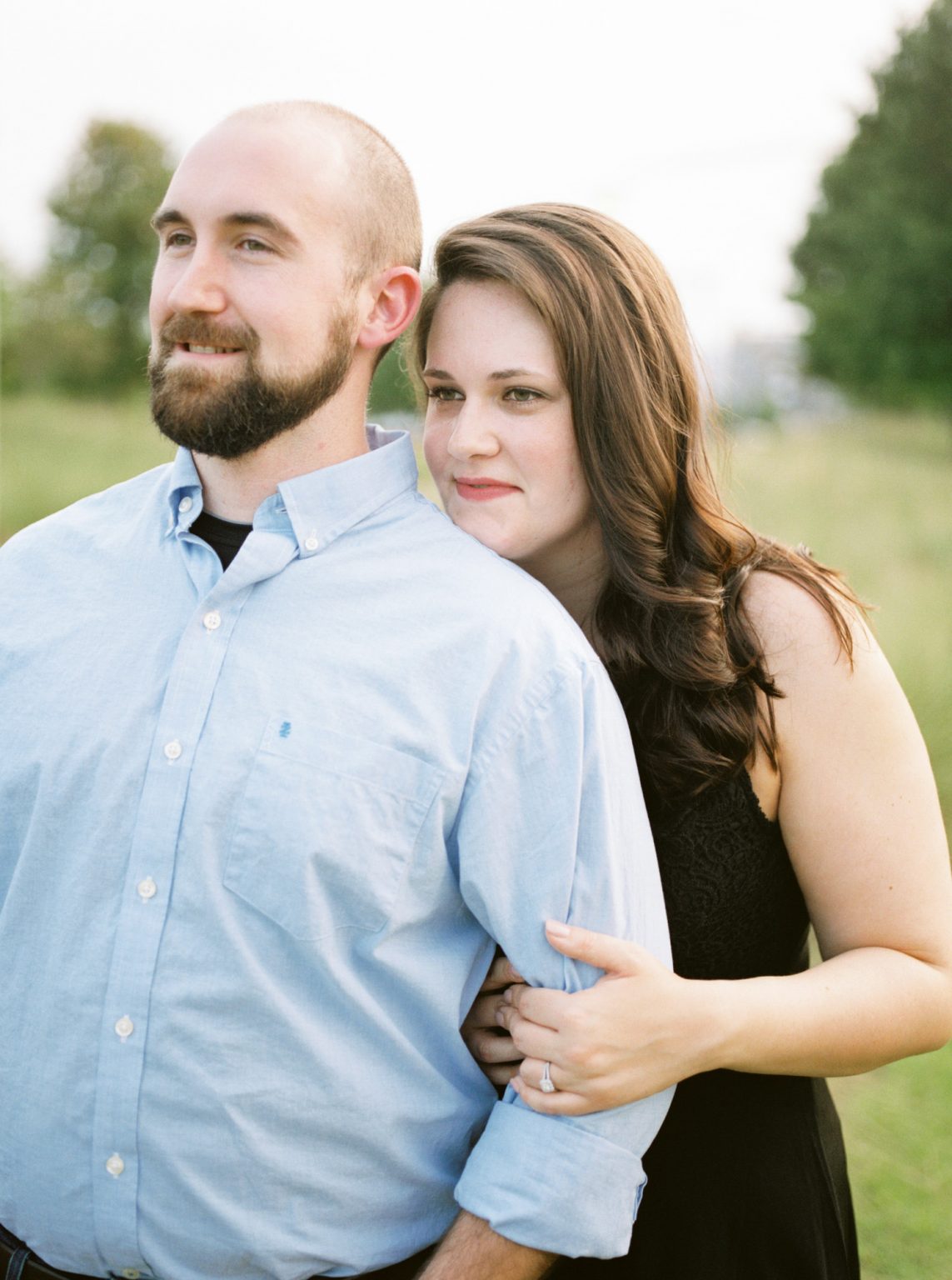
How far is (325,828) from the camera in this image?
1675mm

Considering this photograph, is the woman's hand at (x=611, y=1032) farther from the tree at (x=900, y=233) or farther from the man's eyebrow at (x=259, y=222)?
the tree at (x=900, y=233)

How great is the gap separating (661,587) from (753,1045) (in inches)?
30.7

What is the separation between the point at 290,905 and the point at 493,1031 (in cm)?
44

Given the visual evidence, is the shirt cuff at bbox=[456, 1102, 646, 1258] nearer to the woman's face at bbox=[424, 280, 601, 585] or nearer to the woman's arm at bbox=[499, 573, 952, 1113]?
the woman's arm at bbox=[499, 573, 952, 1113]

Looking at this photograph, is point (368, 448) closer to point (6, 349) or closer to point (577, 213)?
point (577, 213)

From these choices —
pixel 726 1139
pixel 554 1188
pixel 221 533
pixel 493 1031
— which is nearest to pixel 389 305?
pixel 221 533

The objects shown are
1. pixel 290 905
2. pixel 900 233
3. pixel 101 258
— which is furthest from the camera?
pixel 101 258

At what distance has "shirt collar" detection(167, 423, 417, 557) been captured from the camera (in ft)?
6.05

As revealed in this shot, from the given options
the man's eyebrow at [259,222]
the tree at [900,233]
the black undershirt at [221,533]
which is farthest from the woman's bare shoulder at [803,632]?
the tree at [900,233]

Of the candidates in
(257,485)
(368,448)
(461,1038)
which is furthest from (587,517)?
(461,1038)

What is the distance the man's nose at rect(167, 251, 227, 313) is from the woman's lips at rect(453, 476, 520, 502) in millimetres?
524

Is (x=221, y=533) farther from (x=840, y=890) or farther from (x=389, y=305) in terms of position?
(x=840, y=890)

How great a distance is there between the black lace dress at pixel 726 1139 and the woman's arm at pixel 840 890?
0.10m

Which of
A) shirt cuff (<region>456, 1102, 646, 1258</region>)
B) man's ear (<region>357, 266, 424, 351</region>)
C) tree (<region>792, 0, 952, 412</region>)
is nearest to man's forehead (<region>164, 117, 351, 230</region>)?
man's ear (<region>357, 266, 424, 351</region>)
